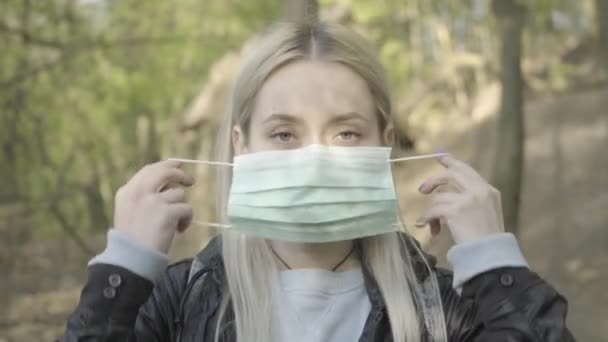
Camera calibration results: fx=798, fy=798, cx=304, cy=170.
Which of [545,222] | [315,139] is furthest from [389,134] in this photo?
[545,222]

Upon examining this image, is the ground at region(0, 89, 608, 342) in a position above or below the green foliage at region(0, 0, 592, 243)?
below

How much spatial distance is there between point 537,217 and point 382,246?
361 inches

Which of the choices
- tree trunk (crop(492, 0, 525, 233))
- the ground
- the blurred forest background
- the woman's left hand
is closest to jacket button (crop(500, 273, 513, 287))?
the woman's left hand

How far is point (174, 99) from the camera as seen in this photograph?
53.7 ft

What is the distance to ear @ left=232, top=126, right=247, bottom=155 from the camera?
246 cm

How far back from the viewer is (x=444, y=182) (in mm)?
2277

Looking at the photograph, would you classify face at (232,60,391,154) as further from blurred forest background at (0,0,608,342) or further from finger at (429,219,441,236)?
blurred forest background at (0,0,608,342)

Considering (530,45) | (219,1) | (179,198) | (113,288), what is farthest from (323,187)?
(530,45)

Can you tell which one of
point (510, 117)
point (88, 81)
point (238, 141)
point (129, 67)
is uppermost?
point (129, 67)

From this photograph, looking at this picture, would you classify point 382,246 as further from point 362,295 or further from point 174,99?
point 174,99

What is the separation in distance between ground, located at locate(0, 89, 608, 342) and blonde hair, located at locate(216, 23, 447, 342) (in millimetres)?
3479

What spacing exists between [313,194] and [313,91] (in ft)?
0.98

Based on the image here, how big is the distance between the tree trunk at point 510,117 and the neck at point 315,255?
388 centimetres

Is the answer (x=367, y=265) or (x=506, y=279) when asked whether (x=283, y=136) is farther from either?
(x=506, y=279)
